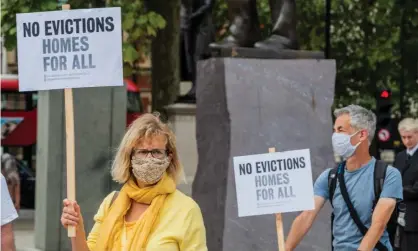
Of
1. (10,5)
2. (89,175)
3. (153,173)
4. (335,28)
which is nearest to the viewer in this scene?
(153,173)

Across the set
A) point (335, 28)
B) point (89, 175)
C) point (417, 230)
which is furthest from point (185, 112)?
point (335, 28)

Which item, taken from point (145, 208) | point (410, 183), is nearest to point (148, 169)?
point (145, 208)

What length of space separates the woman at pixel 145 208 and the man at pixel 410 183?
5.71m

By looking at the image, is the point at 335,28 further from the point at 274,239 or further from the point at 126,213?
the point at 126,213

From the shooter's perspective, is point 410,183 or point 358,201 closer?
point 358,201

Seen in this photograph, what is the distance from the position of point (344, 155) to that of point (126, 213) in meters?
1.82

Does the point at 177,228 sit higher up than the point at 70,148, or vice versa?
the point at 70,148

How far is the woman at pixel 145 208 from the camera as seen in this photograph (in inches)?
195

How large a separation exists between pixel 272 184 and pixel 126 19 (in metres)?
15.1

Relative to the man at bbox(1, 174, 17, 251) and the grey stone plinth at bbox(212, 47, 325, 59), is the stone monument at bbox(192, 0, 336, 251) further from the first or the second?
the man at bbox(1, 174, 17, 251)

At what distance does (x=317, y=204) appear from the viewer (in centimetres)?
669

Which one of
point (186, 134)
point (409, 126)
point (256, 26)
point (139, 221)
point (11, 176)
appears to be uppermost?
point (256, 26)

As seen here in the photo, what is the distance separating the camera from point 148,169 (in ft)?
16.4

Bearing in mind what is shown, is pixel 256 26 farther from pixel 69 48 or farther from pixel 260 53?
pixel 69 48
